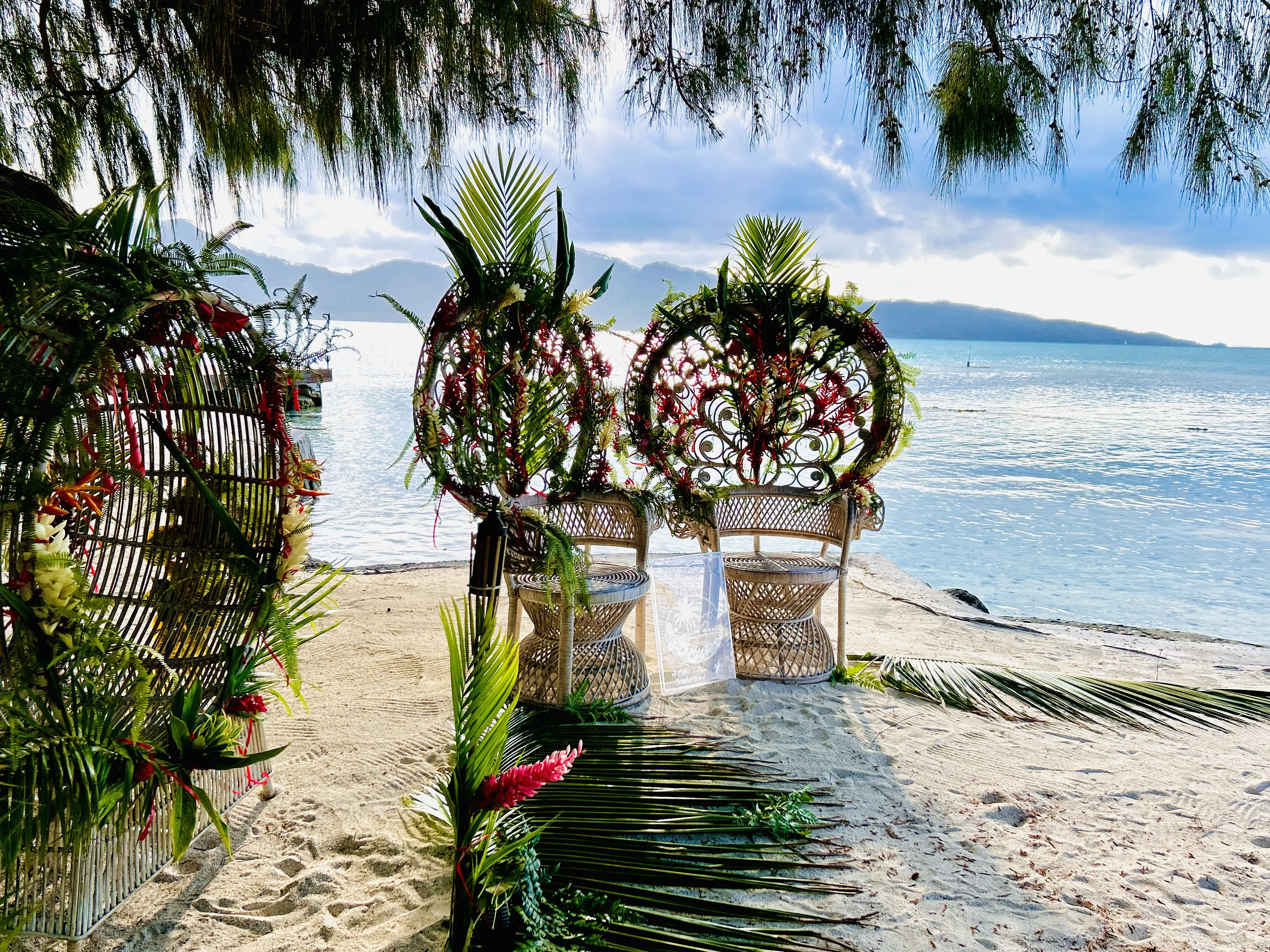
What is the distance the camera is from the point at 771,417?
12.9 feet

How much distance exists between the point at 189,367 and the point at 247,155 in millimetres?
1726

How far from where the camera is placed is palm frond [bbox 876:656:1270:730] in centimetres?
321

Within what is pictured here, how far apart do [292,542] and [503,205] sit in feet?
5.25

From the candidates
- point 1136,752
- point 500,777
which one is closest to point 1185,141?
point 1136,752

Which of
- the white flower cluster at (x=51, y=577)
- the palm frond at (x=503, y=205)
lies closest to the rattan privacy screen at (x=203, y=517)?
the white flower cluster at (x=51, y=577)

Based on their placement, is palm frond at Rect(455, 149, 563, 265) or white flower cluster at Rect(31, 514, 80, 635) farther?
palm frond at Rect(455, 149, 563, 265)

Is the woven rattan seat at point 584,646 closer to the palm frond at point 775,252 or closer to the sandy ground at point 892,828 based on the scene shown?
the sandy ground at point 892,828

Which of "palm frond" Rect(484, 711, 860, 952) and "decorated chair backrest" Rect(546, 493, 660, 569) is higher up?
"decorated chair backrest" Rect(546, 493, 660, 569)

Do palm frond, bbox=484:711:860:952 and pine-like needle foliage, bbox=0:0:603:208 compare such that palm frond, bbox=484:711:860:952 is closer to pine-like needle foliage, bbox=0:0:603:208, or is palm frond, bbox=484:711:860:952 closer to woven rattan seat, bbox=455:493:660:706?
woven rattan seat, bbox=455:493:660:706

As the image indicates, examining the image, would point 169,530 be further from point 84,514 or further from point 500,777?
point 500,777

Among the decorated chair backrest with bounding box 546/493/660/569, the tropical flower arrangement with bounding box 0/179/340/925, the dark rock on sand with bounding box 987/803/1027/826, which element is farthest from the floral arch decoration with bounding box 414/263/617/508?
the dark rock on sand with bounding box 987/803/1027/826

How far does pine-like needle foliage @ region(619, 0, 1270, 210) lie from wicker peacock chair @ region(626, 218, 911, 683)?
891 mm

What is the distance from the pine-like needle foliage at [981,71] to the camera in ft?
7.93

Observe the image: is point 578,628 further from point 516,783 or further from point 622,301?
point 622,301
